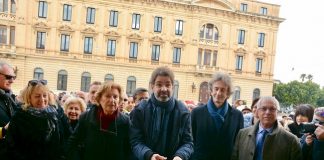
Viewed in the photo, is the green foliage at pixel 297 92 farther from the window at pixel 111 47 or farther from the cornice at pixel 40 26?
the cornice at pixel 40 26

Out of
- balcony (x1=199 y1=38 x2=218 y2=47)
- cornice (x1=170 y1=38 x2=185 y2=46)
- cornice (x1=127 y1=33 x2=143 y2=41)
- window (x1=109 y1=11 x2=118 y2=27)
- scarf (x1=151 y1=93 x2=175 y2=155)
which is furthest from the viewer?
balcony (x1=199 y1=38 x2=218 y2=47)

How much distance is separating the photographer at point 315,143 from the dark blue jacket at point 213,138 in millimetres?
889

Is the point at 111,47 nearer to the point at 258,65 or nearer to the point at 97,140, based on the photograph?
the point at 258,65

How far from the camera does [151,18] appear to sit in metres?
35.6

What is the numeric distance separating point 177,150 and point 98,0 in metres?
32.6

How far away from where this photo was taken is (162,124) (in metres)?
3.64

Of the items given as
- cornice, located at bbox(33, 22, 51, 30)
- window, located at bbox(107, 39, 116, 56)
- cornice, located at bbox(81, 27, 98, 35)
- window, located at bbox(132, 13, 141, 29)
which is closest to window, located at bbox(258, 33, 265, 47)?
window, located at bbox(132, 13, 141, 29)

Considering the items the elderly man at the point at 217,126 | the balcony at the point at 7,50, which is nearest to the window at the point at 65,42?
the balcony at the point at 7,50

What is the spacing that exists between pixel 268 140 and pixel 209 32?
34359mm

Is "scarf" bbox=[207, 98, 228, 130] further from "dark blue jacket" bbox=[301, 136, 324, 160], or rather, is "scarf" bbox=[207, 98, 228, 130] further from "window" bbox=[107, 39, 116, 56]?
"window" bbox=[107, 39, 116, 56]

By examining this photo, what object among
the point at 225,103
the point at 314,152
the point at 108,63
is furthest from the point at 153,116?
the point at 108,63

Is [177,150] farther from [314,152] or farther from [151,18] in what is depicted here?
[151,18]

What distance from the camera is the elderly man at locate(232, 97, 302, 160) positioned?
3.87 metres

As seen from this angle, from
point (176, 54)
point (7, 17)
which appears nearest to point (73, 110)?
point (7, 17)
